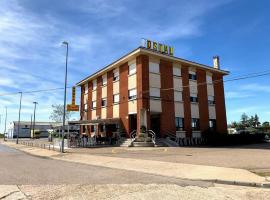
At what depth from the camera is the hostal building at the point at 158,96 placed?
29953 millimetres

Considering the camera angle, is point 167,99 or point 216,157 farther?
point 167,99

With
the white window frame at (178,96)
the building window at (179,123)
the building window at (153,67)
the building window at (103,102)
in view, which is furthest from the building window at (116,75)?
the building window at (179,123)

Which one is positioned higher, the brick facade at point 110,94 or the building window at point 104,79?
the building window at point 104,79

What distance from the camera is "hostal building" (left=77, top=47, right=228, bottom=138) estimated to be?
30.0m

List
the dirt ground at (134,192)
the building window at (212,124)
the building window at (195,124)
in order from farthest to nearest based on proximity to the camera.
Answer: the building window at (212,124), the building window at (195,124), the dirt ground at (134,192)

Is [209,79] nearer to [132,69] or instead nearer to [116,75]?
[132,69]

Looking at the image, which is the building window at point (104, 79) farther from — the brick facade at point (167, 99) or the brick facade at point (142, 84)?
the brick facade at point (167, 99)

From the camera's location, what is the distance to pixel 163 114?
3056cm


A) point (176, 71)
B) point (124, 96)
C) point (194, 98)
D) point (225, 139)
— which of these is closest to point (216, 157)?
point (225, 139)

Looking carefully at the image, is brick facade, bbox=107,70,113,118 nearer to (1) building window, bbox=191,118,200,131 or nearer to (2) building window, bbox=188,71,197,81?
(2) building window, bbox=188,71,197,81

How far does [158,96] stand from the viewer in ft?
101

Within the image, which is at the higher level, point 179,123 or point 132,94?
point 132,94

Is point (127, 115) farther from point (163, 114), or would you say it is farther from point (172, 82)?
point (172, 82)

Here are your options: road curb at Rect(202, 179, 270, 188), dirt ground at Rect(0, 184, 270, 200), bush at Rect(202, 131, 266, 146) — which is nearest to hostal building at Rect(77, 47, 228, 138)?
bush at Rect(202, 131, 266, 146)
